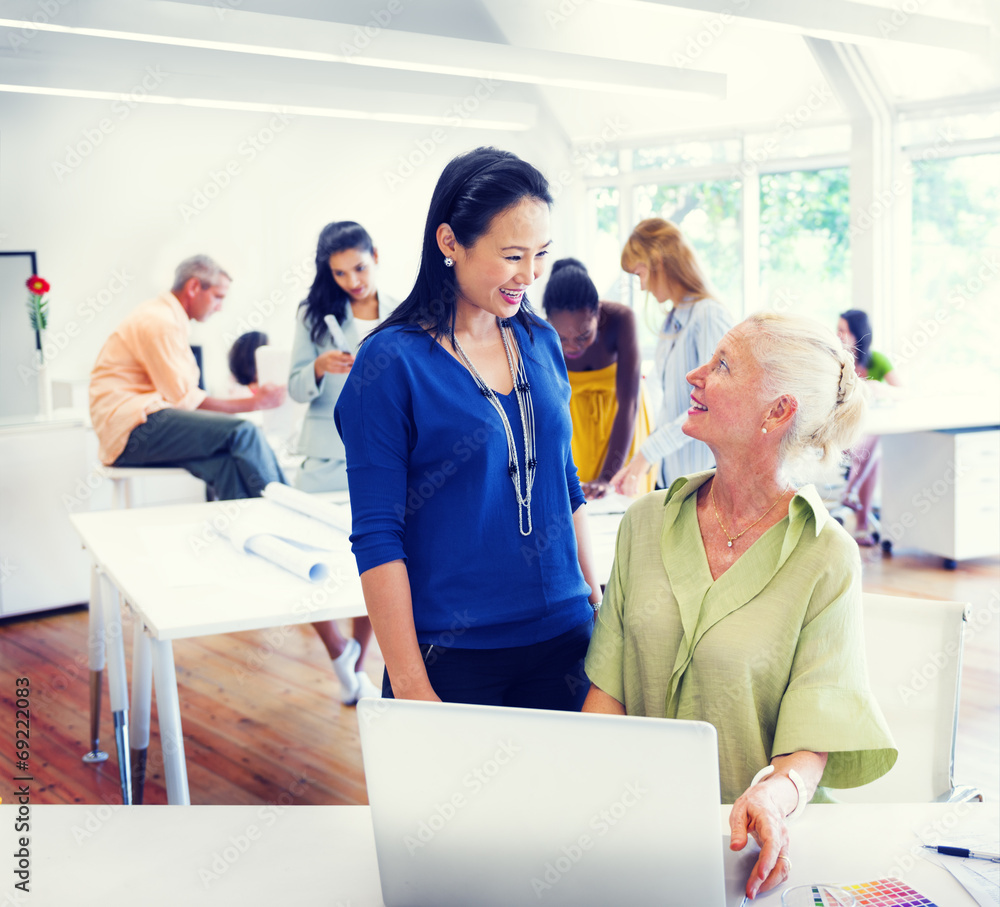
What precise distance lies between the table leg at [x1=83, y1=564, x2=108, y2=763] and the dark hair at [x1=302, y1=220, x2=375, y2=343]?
0.99m

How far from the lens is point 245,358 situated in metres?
6.33

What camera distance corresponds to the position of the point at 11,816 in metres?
1.23

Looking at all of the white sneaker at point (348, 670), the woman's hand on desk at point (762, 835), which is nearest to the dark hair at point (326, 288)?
the white sneaker at point (348, 670)

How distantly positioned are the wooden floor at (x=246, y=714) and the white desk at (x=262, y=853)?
155 cm

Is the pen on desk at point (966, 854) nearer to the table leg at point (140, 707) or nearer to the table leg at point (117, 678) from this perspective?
the table leg at point (140, 707)

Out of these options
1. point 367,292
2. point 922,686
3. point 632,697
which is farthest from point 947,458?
point 632,697

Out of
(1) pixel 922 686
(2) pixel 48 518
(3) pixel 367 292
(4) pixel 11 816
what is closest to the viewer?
(4) pixel 11 816

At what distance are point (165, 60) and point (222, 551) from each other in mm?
5551

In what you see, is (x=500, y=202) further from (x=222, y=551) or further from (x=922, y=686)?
(x=222, y=551)

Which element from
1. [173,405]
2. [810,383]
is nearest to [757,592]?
[810,383]

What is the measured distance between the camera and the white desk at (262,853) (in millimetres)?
1045

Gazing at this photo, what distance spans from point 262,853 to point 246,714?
2437mm

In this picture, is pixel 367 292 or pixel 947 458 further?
pixel 947 458

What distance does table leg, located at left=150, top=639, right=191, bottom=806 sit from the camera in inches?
82.0
